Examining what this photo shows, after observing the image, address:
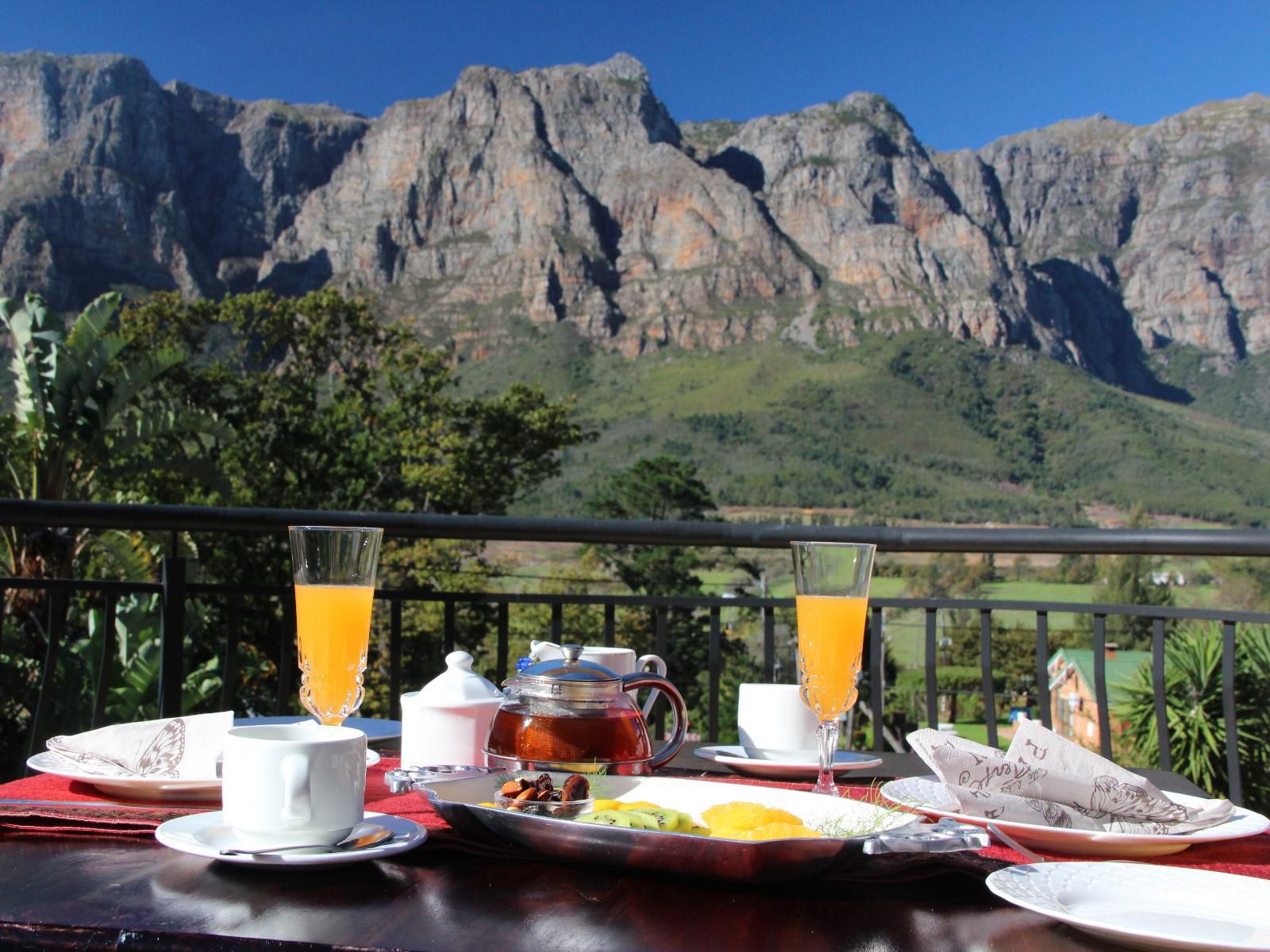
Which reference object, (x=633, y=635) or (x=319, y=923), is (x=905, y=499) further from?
(x=319, y=923)

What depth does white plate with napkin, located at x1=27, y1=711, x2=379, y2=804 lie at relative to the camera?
950 millimetres

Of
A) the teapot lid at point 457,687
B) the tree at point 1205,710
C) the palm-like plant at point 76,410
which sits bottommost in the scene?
the tree at point 1205,710

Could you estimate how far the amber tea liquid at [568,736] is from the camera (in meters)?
0.98

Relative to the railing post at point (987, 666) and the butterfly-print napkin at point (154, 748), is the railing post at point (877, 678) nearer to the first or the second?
the railing post at point (987, 666)

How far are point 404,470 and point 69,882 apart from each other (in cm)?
1948

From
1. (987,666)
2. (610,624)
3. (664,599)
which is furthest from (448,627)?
(987,666)

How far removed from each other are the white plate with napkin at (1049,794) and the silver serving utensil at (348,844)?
40 centimetres

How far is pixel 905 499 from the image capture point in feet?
149

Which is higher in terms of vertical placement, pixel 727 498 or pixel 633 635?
pixel 727 498

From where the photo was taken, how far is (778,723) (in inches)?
48.9

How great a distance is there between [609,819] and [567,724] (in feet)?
0.81

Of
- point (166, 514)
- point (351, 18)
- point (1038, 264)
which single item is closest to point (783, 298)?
point (1038, 264)

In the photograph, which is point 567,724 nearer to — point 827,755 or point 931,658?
point 827,755

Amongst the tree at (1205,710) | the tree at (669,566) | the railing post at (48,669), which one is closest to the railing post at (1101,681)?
the railing post at (48,669)
